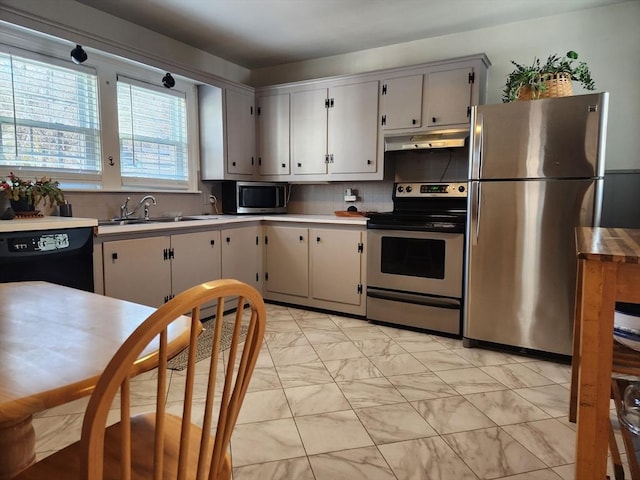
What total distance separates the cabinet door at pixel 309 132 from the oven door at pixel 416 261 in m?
1.05

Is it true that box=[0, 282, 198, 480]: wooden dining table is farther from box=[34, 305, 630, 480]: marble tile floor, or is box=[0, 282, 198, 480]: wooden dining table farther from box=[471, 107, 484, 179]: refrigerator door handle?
box=[471, 107, 484, 179]: refrigerator door handle

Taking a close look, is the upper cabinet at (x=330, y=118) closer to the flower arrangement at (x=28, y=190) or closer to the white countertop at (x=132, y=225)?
the white countertop at (x=132, y=225)

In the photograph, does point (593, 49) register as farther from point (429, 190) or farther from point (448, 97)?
point (429, 190)

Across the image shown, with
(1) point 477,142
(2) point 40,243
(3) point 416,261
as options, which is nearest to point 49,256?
(2) point 40,243

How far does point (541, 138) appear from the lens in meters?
2.61

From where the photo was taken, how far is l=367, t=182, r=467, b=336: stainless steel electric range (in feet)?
10.3

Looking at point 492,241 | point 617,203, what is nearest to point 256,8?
point 492,241

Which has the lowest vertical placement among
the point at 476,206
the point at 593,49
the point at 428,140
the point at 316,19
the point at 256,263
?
the point at 256,263

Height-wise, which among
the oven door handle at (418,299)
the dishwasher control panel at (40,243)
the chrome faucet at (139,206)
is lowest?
the oven door handle at (418,299)

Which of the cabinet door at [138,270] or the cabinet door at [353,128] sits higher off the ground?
the cabinet door at [353,128]

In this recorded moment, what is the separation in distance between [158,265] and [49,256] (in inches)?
33.3

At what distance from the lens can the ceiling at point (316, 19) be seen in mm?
3096

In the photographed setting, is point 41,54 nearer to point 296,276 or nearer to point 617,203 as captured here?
point 296,276

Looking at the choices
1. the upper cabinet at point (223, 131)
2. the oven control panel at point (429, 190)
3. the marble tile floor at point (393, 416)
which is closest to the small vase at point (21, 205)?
the marble tile floor at point (393, 416)
